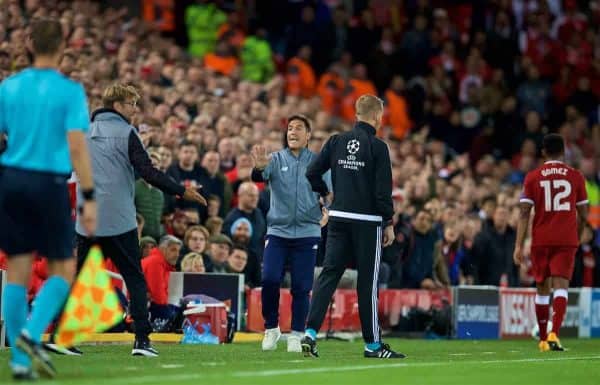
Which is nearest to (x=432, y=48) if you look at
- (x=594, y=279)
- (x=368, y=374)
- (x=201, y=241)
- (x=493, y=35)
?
(x=493, y=35)

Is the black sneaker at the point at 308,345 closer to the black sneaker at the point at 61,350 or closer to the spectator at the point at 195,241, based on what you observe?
the black sneaker at the point at 61,350

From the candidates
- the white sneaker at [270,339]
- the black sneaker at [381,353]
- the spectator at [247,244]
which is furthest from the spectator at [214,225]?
the black sneaker at [381,353]

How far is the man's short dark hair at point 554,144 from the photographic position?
55.6 feet

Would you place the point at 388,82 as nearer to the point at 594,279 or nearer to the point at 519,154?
the point at 519,154

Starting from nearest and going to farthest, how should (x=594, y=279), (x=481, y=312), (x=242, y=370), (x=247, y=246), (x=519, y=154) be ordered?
(x=242, y=370) < (x=247, y=246) < (x=481, y=312) < (x=594, y=279) < (x=519, y=154)

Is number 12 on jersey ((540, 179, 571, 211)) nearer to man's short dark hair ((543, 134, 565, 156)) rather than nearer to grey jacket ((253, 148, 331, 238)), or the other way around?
man's short dark hair ((543, 134, 565, 156))

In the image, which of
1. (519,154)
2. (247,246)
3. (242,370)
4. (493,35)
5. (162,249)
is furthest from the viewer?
(493,35)

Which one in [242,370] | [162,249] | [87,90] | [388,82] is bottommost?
[242,370]

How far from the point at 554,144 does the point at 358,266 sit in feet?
12.9

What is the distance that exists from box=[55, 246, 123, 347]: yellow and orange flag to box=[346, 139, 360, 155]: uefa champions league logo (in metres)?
3.85

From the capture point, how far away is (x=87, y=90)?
2092 cm

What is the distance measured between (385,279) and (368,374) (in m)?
9.98

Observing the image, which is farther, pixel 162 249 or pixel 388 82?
pixel 388 82

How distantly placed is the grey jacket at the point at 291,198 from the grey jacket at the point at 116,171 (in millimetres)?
2408
